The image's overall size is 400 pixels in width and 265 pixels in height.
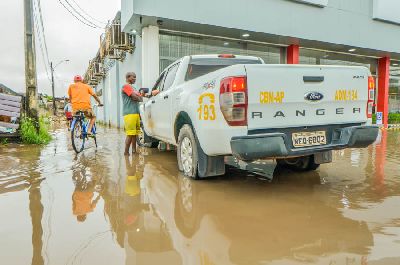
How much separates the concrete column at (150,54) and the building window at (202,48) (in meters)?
0.75

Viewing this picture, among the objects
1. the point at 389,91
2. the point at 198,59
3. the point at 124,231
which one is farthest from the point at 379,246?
the point at 389,91

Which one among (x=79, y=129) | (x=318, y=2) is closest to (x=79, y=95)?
(x=79, y=129)

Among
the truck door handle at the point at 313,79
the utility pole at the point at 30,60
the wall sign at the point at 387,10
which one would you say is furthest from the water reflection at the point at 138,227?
the wall sign at the point at 387,10

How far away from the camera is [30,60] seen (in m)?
9.10

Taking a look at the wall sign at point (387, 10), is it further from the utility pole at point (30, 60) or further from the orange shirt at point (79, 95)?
the utility pole at point (30, 60)

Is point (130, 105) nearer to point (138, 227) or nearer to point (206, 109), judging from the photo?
point (206, 109)

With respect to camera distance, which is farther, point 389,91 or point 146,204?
point 389,91

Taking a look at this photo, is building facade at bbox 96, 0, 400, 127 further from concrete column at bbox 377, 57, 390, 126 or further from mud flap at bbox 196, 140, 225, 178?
mud flap at bbox 196, 140, 225, 178

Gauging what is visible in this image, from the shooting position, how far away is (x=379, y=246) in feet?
7.93

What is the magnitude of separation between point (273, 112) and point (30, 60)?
26.5 ft

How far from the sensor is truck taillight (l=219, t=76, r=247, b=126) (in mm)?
3459

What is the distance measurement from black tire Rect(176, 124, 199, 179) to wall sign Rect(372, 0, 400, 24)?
13.8 m

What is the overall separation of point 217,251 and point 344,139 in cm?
237

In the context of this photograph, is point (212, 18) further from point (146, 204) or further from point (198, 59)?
point (146, 204)
